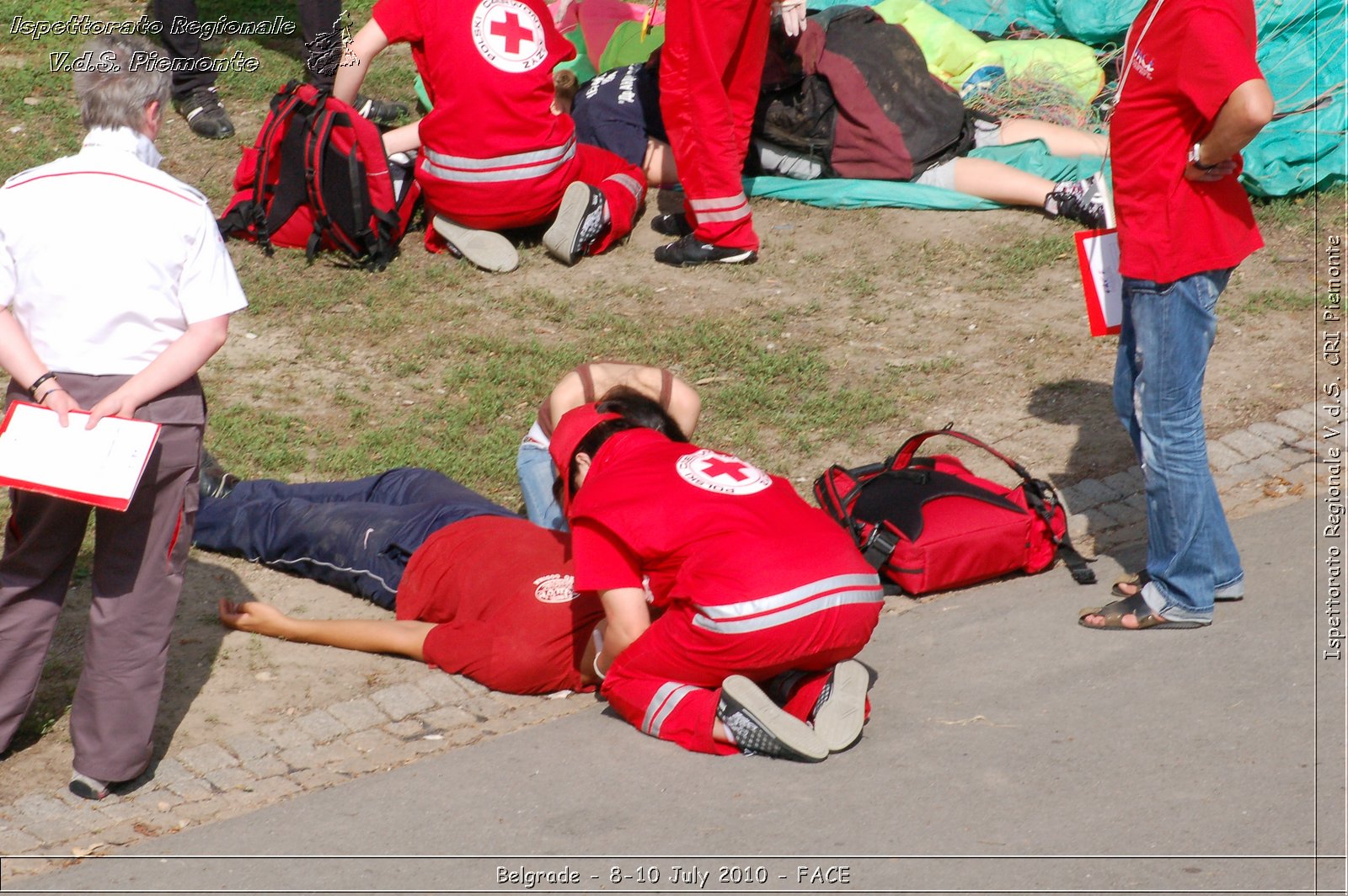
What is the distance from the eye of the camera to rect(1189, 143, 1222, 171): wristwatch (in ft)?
11.8

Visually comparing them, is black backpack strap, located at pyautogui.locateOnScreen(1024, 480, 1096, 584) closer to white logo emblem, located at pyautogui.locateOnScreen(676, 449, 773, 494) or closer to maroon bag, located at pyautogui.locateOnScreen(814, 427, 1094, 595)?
maroon bag, located at pyautogui.locateOnScreen(814, 427, 1094, 595)

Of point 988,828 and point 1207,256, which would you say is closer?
point 988,828

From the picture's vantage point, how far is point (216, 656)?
12.6 ft

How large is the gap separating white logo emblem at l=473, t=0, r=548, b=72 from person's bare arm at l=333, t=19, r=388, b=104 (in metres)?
0.44

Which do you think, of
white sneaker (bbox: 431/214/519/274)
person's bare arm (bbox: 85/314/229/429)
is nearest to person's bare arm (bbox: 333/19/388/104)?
white sneaker (bbox: 431/214/519/274)

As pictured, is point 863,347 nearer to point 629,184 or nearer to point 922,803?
point 629,184

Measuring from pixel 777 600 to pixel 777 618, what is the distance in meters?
0.04

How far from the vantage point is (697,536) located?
3.23 metres

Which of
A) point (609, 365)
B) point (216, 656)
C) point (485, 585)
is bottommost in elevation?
point (216, 656)

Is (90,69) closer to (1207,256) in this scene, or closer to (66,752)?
(66,752)

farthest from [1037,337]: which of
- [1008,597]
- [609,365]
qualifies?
[609,365]

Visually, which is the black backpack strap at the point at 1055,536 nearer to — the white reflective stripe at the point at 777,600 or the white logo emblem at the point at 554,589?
the white reflective stripe at the point at 777,600

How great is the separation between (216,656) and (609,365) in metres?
1.44

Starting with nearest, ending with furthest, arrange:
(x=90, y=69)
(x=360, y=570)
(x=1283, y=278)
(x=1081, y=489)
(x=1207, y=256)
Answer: (x=90, y=69), (x=1207, y=256), (x=360, y=570), (x=1081, y=489), (x=1283, y=278)
